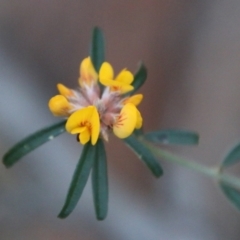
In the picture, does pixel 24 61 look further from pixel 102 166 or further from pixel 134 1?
pixel 102 166

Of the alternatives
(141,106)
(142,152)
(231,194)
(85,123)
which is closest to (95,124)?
(85,123)

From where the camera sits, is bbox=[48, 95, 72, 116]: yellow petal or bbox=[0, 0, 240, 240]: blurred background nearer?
bbox=[48, 95, 72, 116]: yellow petal

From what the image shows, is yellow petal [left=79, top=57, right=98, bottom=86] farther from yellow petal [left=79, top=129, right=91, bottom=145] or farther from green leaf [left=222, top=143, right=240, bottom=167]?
green leaf [left=222, top=143, right=240, bottom=167]

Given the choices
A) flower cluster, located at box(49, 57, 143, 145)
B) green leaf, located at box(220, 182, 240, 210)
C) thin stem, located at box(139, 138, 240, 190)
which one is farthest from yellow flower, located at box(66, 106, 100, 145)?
green leaf, located at box(220, 182, 240, 210)

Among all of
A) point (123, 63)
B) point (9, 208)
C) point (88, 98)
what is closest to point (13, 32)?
point (123, 63)

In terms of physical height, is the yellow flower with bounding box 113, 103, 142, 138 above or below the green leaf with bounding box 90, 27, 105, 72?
below

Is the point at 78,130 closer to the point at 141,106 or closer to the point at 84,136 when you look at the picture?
the point at 84,136

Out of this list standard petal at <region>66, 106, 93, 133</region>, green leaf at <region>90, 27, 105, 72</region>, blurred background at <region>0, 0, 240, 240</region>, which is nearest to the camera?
standard petal at <region>66, 106, 93, 133</region>

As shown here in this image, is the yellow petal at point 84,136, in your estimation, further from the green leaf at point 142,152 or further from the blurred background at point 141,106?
the blurred background at point 141,106
